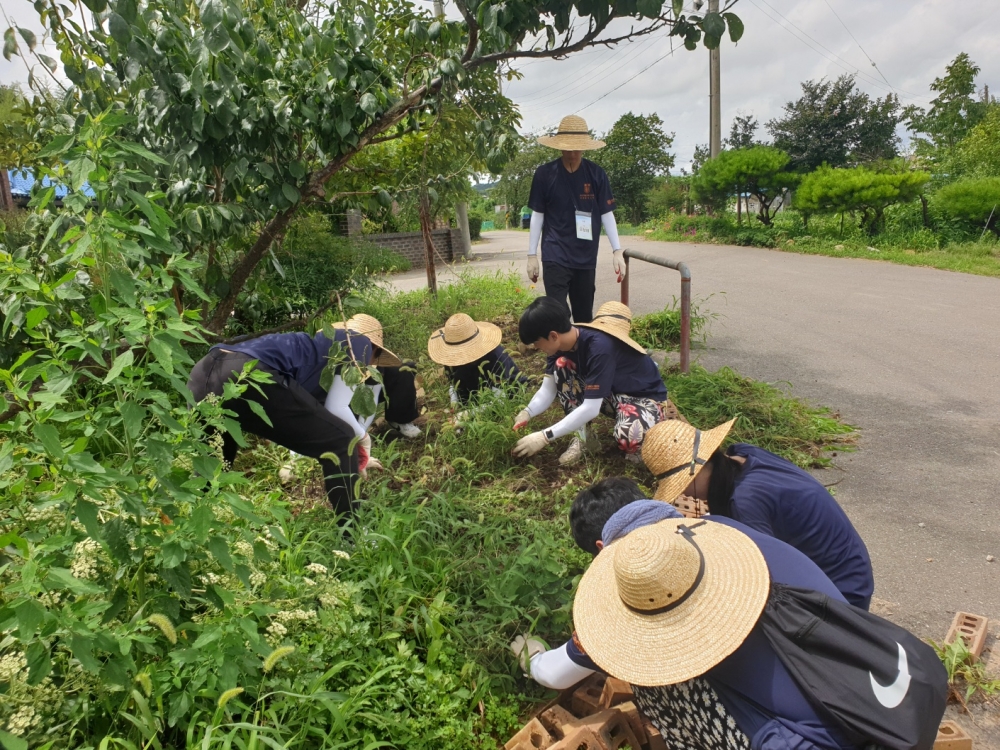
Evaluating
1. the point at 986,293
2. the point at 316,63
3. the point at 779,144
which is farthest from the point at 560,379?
the point at 779,144

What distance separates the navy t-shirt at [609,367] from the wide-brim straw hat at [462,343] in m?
0.64

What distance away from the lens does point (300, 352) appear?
3006 mm

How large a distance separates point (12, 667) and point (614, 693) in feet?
5.18

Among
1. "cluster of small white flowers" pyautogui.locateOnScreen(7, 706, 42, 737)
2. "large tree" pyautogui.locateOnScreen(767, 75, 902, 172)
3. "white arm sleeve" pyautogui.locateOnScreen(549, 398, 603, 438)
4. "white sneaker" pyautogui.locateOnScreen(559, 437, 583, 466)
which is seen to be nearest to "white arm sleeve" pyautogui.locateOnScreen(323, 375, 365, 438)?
"white arm sleeve" pyautogui.locateOnScreen(549, 398, 603, 438)

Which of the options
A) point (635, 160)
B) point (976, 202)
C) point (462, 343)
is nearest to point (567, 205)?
point (462, 343)

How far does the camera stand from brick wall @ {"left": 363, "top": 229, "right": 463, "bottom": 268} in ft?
47.9

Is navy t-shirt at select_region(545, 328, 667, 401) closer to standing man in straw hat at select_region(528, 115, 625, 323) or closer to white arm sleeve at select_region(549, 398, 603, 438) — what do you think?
white arm sleeve at select_region(549, 398, 603, 438)

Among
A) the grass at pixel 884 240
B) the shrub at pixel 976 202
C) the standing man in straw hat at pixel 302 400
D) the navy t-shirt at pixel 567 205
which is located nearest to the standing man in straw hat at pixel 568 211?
the navy t-shirt at pixel 567 205

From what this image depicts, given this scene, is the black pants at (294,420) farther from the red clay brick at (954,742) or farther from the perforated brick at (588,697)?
the red clay brick at (954,742)

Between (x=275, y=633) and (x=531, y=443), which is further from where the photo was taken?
(x=531, y=443)

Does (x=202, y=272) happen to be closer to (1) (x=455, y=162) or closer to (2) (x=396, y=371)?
(2) (x=396, y=371)

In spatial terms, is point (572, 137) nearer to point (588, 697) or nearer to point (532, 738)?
point (588, 697)

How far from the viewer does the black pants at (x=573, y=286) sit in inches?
185

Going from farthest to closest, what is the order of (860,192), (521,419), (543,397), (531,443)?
(860,192), (543,397), (521,419), (531,443)
